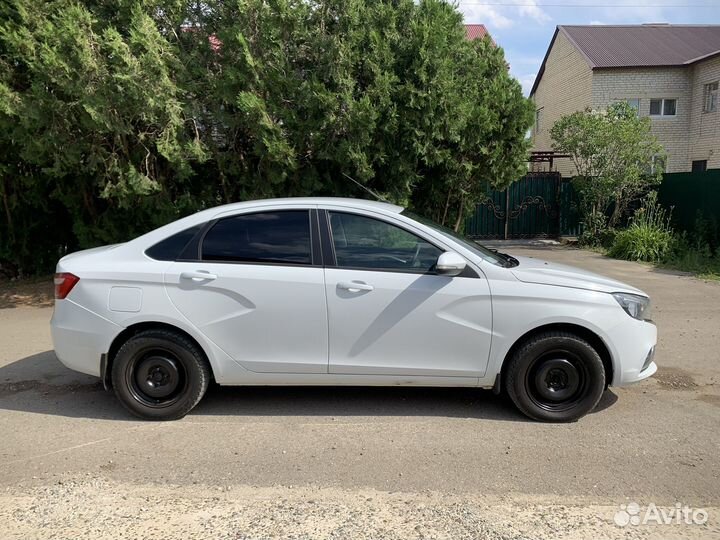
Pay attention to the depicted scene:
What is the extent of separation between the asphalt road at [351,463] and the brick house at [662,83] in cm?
1964

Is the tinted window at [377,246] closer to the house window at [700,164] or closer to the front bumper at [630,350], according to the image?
the front bumper at [630,350]

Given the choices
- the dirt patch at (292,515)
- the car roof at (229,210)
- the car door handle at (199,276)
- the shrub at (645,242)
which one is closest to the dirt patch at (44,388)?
the car roof at (229,210)

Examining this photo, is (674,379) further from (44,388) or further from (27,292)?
(27,292)

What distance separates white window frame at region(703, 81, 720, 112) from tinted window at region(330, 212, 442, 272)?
23.3m

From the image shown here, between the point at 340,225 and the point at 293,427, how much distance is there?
1534 mm

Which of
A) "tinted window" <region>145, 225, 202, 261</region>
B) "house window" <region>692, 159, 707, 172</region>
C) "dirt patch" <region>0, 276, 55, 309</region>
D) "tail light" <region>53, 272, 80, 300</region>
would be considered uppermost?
"house window" <region>692, 159, 707, 172</region>

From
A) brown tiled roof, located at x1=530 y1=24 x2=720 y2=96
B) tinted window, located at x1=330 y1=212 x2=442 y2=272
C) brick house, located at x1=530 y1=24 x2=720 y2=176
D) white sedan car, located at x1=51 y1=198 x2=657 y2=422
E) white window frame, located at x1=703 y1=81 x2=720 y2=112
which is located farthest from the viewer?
brown tiled roof, located at x1=530 y1=24 x2=720 y2=96

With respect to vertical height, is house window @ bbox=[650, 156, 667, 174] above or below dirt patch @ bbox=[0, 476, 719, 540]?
above

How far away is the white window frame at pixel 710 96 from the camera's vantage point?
22.7 m

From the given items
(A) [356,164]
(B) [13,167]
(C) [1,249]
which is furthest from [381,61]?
(C) [1,249]

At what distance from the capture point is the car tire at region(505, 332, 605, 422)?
167 inches

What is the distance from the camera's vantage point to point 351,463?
12.4 ft

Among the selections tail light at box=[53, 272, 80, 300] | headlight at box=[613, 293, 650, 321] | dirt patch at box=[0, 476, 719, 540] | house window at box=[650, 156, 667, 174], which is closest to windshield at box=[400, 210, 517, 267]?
headlight at box=[613, 293, 650, 321]

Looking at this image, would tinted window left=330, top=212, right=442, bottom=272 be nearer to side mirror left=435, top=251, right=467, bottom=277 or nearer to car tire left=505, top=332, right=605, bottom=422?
side mirror left=435, top=251, right=467, bottom=277
